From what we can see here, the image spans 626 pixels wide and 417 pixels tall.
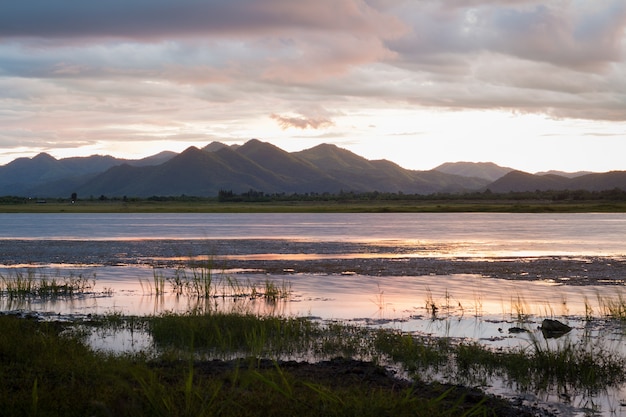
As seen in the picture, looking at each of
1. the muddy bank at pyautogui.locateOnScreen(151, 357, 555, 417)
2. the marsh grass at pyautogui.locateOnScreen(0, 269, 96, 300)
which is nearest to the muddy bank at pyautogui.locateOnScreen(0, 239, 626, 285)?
the marsh grass at pyautogui.locateOnScreen(0, 269, 96, 300)

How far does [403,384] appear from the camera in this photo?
13266 mm

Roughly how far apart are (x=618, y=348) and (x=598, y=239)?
44.8 m

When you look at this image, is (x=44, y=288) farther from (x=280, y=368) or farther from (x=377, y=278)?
(x=280, y=368)

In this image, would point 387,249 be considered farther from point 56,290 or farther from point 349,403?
point 349,403

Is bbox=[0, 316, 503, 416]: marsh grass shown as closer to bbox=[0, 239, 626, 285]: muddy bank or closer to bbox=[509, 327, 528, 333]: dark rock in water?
bbox=[509, 327, 528, 333]: dark rock in water

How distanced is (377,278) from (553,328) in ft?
46.5

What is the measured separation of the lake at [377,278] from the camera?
21941 mm

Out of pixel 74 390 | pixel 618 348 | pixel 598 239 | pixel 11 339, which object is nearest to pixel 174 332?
pixel 11 339

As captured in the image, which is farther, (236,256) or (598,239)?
(598,239)

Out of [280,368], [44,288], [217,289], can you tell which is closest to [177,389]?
[280,368]

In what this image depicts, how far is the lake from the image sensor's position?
72.0ft

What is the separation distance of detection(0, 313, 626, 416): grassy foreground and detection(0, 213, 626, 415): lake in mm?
1530

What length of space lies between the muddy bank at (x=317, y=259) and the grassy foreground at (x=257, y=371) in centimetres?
1336

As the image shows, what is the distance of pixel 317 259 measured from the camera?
42094 mm
